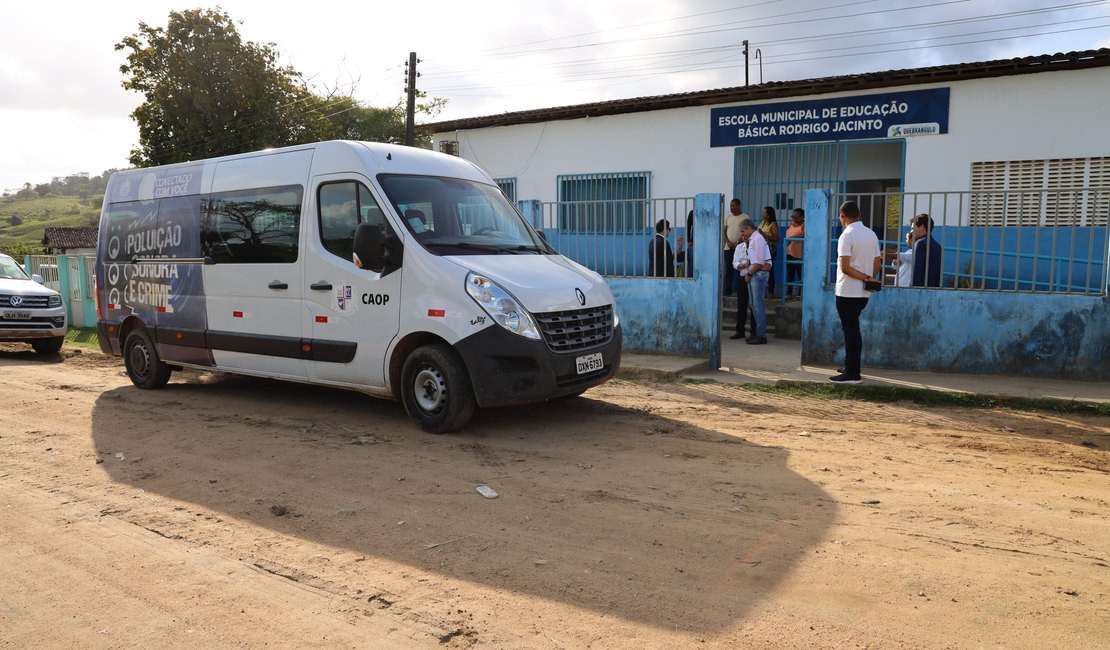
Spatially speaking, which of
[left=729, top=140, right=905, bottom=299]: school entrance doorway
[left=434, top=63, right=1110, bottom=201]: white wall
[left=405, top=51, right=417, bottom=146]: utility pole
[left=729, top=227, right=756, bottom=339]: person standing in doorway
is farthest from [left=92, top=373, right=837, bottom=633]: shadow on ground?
[left=405, top=51, right=417, bottom=146]: utility pole

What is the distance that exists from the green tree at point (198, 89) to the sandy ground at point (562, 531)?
25.2 m

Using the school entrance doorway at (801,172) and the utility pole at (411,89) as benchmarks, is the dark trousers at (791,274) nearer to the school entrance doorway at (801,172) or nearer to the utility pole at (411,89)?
the school entrance doorway at (801,172)

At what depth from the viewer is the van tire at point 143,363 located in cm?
907

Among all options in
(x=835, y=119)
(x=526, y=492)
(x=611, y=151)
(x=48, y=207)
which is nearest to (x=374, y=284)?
(x=526, y=492)

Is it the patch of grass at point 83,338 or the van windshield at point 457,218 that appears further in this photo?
the patch of grass at point 83,338

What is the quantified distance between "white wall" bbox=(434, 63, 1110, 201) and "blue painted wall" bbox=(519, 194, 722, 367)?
505 cm

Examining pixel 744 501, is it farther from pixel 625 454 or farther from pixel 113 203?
pixel 113 203

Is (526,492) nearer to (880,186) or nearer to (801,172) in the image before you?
(801,172)

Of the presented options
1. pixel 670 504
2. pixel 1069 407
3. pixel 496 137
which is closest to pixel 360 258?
pixel 670 504

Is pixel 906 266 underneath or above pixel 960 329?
above

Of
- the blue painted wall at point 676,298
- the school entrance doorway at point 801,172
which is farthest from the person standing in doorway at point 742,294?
the school entrance doorway at point 801,172

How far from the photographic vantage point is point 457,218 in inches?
276

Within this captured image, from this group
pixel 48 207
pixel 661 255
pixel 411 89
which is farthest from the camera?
pixel 48 207

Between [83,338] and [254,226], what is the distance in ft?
35.0
